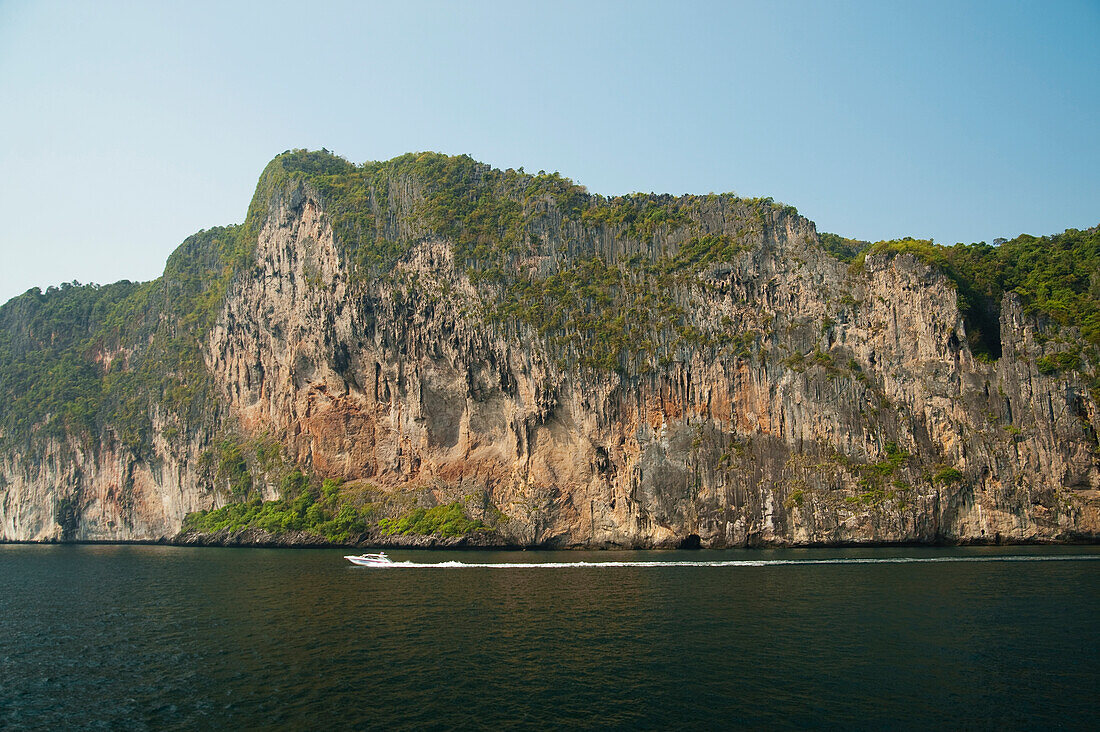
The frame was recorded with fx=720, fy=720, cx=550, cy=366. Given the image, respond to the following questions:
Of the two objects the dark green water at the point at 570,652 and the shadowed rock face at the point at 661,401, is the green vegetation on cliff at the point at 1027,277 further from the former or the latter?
the dark green water at the point at 570,652

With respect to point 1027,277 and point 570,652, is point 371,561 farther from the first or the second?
point 1027,277

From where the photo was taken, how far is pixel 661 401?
6819 centimetres

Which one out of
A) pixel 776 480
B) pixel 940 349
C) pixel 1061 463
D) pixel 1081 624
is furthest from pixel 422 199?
pixel 1081 624

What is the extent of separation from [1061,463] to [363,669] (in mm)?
56967

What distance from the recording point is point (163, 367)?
96.1m

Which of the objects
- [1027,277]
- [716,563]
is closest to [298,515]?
[716,563]

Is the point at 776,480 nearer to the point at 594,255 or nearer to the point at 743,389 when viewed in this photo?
the point at 743,389

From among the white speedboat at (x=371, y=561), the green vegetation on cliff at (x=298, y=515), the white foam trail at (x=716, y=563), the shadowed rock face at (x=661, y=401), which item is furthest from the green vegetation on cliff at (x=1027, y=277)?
the green vegetation on cliff at (x=298, y=515)

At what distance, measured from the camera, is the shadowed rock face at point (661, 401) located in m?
57.8

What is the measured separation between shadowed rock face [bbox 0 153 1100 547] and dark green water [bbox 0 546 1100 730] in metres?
18.0

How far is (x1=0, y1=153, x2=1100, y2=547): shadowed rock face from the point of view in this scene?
190 feet

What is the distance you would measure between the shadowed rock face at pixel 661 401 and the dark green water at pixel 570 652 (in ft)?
59.2

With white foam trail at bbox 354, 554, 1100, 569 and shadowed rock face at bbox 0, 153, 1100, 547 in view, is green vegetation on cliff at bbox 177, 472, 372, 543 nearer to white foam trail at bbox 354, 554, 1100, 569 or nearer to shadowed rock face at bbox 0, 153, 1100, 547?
shadowed rock face at bbox 0, 153, 1100, 547

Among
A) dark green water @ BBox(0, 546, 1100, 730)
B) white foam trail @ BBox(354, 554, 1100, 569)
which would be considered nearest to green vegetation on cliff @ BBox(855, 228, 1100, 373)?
white foam trail @ BBox(354, 554, 1100, 569)
